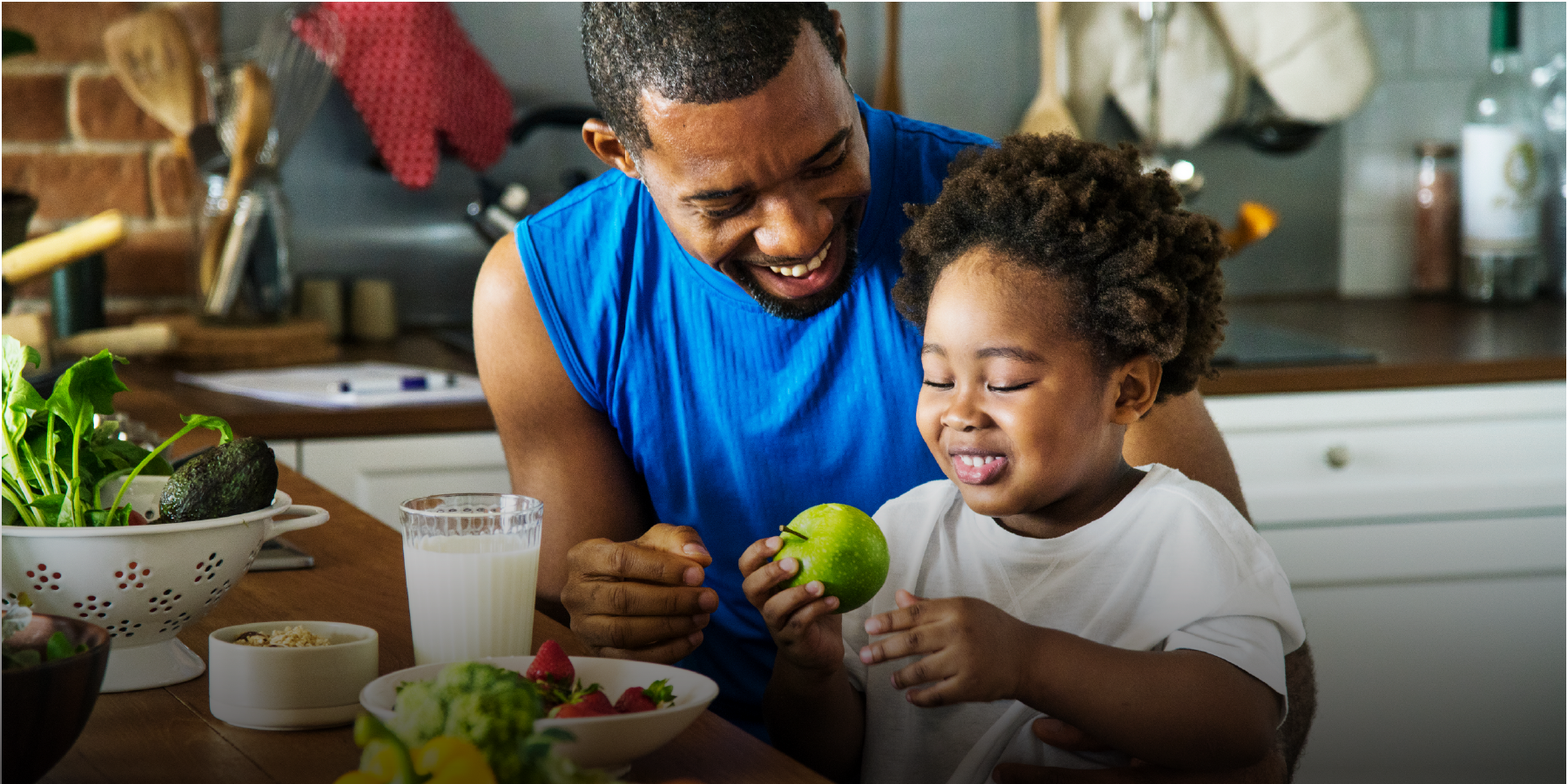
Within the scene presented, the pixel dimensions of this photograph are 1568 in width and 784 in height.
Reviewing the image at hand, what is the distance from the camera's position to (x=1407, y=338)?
2244 millimetres

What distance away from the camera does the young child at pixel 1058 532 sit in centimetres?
91

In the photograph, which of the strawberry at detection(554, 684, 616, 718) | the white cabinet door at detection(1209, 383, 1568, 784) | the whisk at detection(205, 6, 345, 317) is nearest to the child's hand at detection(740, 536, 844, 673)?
the strawberry at detection(554, 684, 616, 718)

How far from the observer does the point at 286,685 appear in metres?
0.79

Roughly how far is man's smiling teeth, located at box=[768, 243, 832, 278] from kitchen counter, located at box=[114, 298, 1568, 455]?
0.71m

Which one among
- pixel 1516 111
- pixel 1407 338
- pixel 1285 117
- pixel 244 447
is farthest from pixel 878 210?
pixel 1516 111

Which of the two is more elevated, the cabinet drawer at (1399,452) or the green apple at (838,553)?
the green apple at (838,553)

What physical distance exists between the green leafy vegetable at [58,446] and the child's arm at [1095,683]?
0.45 metres

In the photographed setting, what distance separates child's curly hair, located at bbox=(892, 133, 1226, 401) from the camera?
1035 mm

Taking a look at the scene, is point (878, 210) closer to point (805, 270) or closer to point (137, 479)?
point (805, 270)

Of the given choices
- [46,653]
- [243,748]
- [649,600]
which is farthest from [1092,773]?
→ [46,653]

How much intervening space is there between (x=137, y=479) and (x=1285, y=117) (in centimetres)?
217

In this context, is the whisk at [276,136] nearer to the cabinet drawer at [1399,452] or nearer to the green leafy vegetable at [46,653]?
the cabinet drawer at [1399,452]

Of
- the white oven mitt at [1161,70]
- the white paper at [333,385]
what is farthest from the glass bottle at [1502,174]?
the white paper at [333,385]

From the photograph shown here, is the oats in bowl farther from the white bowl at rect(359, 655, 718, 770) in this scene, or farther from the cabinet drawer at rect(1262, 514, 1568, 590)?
the cabinet drawer at rect(1262, 514, 1568, 590)
